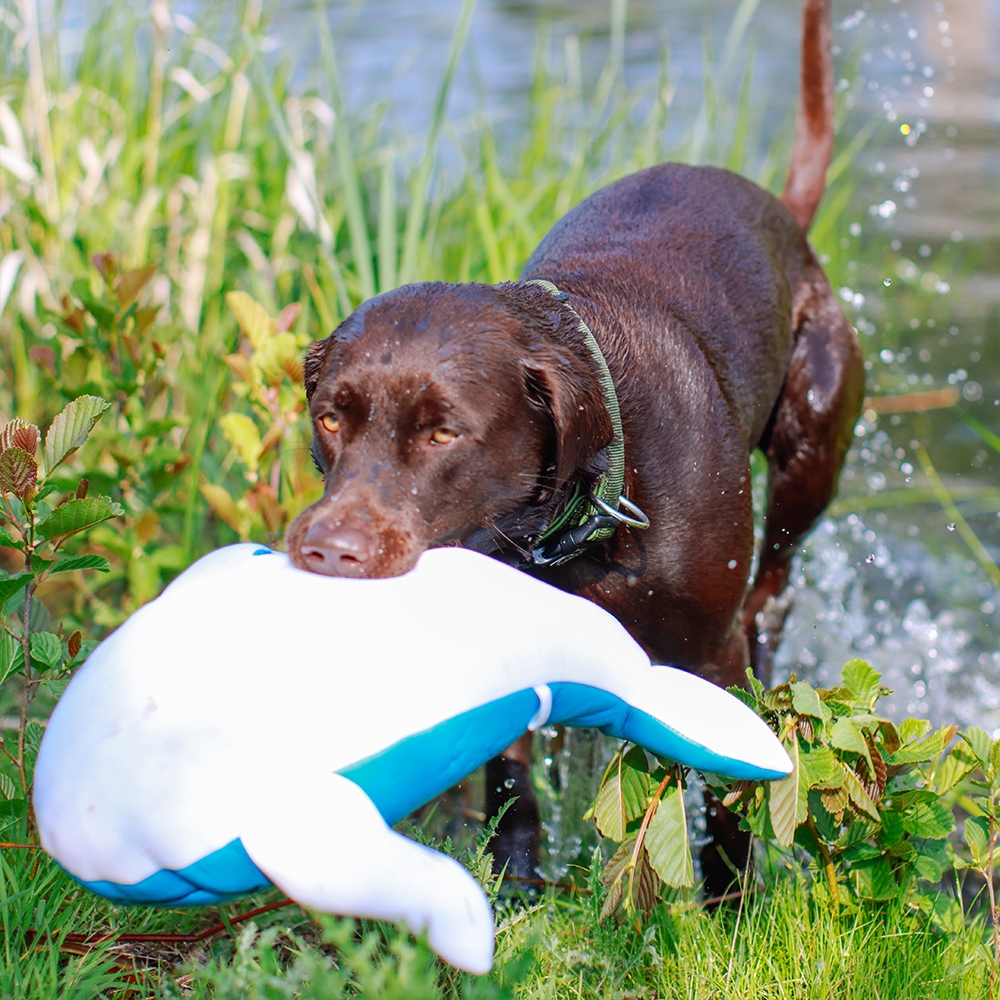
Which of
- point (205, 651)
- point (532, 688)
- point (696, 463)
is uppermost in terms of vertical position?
point (205, 651)

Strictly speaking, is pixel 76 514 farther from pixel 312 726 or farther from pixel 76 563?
pixel 312 726

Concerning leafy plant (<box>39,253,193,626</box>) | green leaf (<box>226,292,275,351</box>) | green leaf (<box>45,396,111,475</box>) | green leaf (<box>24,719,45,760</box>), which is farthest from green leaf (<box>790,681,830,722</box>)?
leafy plant (<box>39,253,193,626</box>)

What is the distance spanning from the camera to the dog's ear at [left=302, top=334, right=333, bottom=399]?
2117mm

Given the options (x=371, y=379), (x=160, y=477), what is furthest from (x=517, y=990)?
(x=160, y=477)

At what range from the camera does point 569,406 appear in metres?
1.91

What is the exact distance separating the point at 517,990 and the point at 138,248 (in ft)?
10.1

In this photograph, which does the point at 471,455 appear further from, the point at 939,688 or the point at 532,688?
the point at 939,688

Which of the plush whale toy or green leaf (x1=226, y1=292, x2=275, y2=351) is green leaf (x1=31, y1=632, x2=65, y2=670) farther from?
green leaf (x1=226, y1=292, x2=275, y2=351)

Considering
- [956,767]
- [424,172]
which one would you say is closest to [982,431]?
[956,767]

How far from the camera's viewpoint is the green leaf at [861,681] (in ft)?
5.90

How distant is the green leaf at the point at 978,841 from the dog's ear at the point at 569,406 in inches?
34.2

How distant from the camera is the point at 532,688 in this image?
4.70ft

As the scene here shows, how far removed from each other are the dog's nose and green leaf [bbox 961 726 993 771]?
0.99m

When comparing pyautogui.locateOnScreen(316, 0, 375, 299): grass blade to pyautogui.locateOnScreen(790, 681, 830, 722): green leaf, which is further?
pyautogui.locateOnScreen(316, 0, 375, 299): grass blade
